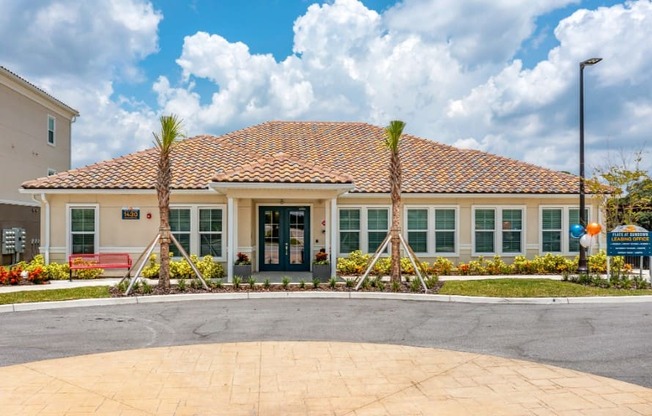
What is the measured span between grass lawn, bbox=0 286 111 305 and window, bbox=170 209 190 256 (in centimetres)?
431

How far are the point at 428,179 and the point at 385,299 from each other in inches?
311

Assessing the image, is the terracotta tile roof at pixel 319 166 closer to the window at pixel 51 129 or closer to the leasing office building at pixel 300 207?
the leasing office building at pixel 300 207

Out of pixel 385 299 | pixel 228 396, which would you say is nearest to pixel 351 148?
pixel 385 299

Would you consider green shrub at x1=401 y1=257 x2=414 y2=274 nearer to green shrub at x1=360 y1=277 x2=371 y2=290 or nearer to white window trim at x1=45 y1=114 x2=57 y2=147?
green shrub at x1=360 y1=277 x2=371 y2=290

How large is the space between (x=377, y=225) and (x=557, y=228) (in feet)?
24.3

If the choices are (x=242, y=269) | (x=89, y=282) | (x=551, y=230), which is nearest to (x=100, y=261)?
(x=89, y=282)

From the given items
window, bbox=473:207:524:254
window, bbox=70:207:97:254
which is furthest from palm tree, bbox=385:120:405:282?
window, bbox=70:207:97:254

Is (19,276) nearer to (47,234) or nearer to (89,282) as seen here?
(89,282)

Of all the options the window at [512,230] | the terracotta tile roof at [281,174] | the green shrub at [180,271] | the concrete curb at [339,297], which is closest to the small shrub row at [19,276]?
the green shrub at [180,271]

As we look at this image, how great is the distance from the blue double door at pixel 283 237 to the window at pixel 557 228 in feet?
31.3

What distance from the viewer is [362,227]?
64.1 ft

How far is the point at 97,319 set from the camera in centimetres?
1095

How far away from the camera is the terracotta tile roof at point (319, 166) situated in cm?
1786

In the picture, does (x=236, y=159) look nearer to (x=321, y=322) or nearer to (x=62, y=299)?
(x=62, y=299)
